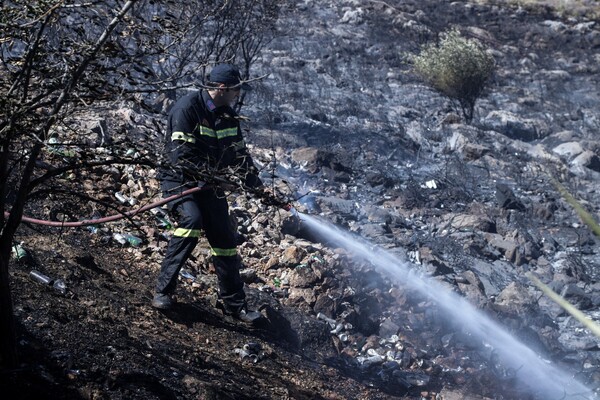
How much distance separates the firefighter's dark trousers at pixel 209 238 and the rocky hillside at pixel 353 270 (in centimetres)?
22

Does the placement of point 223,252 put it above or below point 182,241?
above

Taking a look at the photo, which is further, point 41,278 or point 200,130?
point 200,130

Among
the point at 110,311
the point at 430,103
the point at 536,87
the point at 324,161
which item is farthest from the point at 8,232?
the point at 536,87

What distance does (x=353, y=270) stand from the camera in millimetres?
6789

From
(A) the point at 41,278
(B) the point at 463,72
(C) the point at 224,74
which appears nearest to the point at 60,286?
(A) the point at 41,278

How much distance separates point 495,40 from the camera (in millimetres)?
21109

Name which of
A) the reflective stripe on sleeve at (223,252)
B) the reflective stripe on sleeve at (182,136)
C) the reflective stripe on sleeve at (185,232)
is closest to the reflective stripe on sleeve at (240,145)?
the reflective stripe on sleeve at (182,136)

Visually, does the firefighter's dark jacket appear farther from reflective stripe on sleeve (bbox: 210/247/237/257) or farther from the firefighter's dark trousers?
reflective stripe on sleeve (bbox: 210/247/237/257)

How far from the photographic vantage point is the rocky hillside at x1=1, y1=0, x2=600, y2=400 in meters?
4.07

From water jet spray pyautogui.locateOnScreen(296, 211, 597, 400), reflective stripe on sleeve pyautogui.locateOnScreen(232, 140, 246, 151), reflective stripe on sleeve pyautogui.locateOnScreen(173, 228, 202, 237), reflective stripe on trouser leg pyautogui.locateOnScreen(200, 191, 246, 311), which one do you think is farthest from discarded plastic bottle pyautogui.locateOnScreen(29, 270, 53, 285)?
water jet spray pyautogui.locateOnScreen(296, 211, 597, 400)

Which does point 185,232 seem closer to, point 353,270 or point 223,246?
point 223,246

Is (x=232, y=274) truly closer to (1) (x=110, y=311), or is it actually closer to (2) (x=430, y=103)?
(1) (x=110, y=311)

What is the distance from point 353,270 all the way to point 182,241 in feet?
8.39

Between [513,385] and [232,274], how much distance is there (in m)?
2.49
